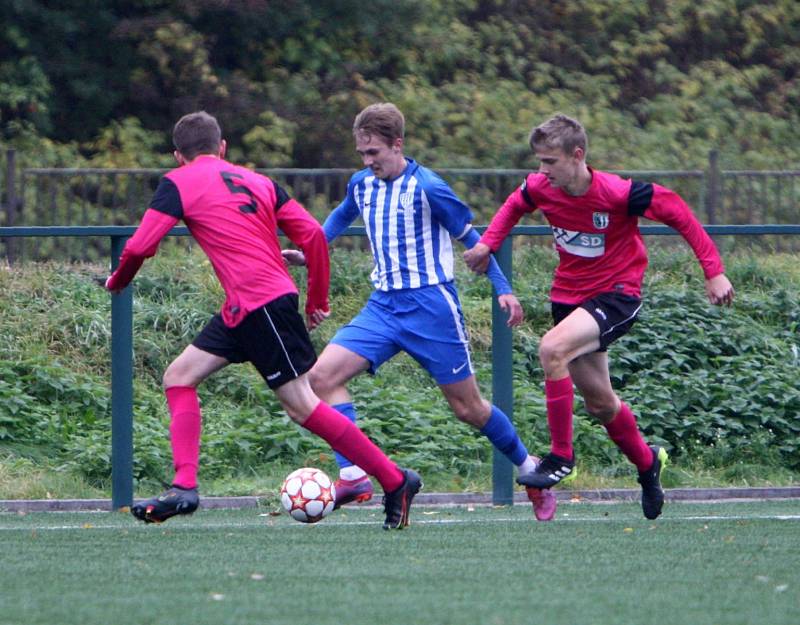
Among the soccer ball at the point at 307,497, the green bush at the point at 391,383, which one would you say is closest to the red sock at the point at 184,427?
the soccer ball at the point at 307,497

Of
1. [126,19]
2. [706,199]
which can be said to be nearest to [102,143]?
[126,19]

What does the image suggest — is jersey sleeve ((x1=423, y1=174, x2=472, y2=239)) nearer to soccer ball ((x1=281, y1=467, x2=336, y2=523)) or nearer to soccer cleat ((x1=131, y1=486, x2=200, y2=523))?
soccer ball ((x1=281, y1=467, x2=336, y2=523))

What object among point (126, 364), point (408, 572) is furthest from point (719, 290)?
point (126, 364)

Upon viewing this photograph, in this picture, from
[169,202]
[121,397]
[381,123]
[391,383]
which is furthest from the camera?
[391,383]

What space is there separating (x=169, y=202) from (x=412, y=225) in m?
1.18

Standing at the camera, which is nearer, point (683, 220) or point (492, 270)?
point (683, 220)

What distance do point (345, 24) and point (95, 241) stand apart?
6143 mm

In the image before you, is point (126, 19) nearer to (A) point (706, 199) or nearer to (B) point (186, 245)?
(B) point (186, 245)

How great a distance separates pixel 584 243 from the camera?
7027 mm

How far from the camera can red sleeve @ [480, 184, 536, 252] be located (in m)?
7.26

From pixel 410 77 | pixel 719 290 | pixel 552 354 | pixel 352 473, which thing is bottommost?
pixel 352 473

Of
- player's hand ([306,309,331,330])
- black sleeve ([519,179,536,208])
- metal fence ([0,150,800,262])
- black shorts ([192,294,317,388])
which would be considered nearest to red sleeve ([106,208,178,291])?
black shorts ([192,294,317,388])

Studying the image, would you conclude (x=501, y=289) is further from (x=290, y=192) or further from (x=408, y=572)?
(x=290, y=192)

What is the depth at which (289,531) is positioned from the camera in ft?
21.8
